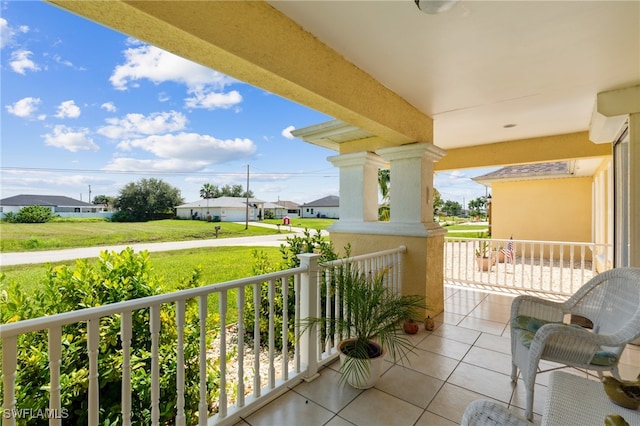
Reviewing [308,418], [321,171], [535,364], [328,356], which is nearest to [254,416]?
[308,418]

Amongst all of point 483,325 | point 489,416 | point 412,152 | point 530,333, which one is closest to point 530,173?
point 483,325

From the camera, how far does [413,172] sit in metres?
3.58

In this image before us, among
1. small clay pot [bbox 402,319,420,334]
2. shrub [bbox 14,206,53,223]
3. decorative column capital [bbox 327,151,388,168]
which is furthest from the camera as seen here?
shrub [bbox 14,206,53,223]

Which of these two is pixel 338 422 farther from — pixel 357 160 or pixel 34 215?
pixel 34 215

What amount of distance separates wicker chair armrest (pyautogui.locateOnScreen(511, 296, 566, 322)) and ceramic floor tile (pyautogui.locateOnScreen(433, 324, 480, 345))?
85cm

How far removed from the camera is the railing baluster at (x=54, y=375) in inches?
→ 44.0

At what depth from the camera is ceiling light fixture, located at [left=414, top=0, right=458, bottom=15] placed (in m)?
1.60

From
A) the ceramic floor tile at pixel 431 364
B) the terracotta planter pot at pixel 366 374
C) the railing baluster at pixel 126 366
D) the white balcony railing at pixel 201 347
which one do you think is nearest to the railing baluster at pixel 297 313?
the white balcony railing at pixel 201 347

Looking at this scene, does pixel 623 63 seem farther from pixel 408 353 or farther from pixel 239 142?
pixel 239 142

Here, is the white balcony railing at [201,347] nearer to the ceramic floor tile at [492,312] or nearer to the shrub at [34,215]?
the ceramic floor tile at [492,312]

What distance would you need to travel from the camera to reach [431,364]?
2605 millimetres

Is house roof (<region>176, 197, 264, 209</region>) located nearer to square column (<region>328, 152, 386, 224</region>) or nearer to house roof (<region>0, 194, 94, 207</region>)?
house roof (<region>0, 194, 94, 207</region>)

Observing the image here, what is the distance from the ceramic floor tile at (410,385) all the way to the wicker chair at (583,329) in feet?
2.10

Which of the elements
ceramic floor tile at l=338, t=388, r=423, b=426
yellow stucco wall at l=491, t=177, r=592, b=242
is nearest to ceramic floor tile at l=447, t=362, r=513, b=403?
ceramic floor tile at l=338, t=388, r=423, b=426
